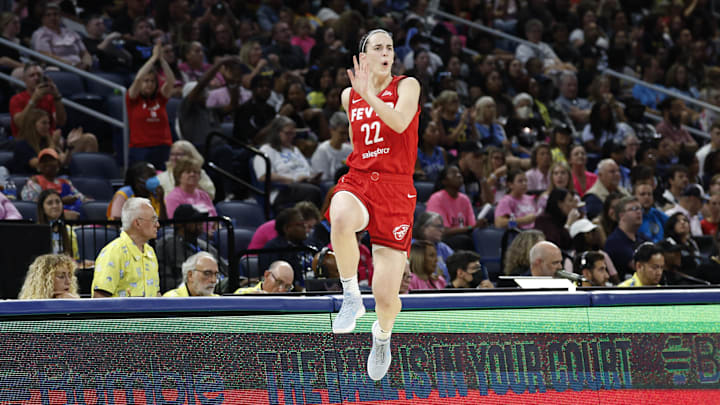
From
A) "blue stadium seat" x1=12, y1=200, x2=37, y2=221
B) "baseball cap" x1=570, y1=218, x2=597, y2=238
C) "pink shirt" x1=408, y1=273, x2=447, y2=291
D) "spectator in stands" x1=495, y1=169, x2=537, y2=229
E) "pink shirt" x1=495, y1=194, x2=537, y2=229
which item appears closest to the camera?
"pink shirt" x1=408, y1=273, x2=447, y2=291

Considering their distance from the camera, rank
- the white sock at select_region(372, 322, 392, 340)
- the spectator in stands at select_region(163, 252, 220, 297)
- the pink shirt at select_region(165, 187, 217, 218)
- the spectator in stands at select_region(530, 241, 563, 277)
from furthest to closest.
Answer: the pink shirt at select_region(165, 187, 217, 218), the spectator in stands at select_region(530, 241, 563, 277), the spectator in stands at select_region(163, 252, 220, 297), the white sock at select_region(372, 322, 392, 340)

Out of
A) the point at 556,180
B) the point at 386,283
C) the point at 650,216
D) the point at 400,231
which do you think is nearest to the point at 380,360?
the point at 386,283

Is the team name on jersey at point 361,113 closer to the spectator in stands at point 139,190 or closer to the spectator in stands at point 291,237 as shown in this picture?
the spectator in stands at point 291,237

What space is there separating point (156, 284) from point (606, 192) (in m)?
5.87

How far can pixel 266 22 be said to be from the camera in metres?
13.9

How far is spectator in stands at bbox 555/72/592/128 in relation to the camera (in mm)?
14242

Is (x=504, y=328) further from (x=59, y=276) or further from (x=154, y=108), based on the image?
(x=154, y=108)

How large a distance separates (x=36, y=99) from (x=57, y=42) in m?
1.92

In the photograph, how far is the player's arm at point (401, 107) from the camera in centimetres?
429

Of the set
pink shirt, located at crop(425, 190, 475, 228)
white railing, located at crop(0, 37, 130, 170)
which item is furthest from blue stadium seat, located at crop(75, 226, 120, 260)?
pink shirt, located at crop(425, 190, 475, 228)

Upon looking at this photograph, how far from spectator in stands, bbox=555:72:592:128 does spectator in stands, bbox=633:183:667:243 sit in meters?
3.39

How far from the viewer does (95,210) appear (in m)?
9.08

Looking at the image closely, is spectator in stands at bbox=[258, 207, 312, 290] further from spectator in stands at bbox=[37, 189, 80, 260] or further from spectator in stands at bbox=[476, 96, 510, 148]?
spectator in stands at bbox=[476, 96, 510, 148]

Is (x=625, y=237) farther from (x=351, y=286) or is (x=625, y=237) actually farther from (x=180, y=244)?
(x=351, y=286)
